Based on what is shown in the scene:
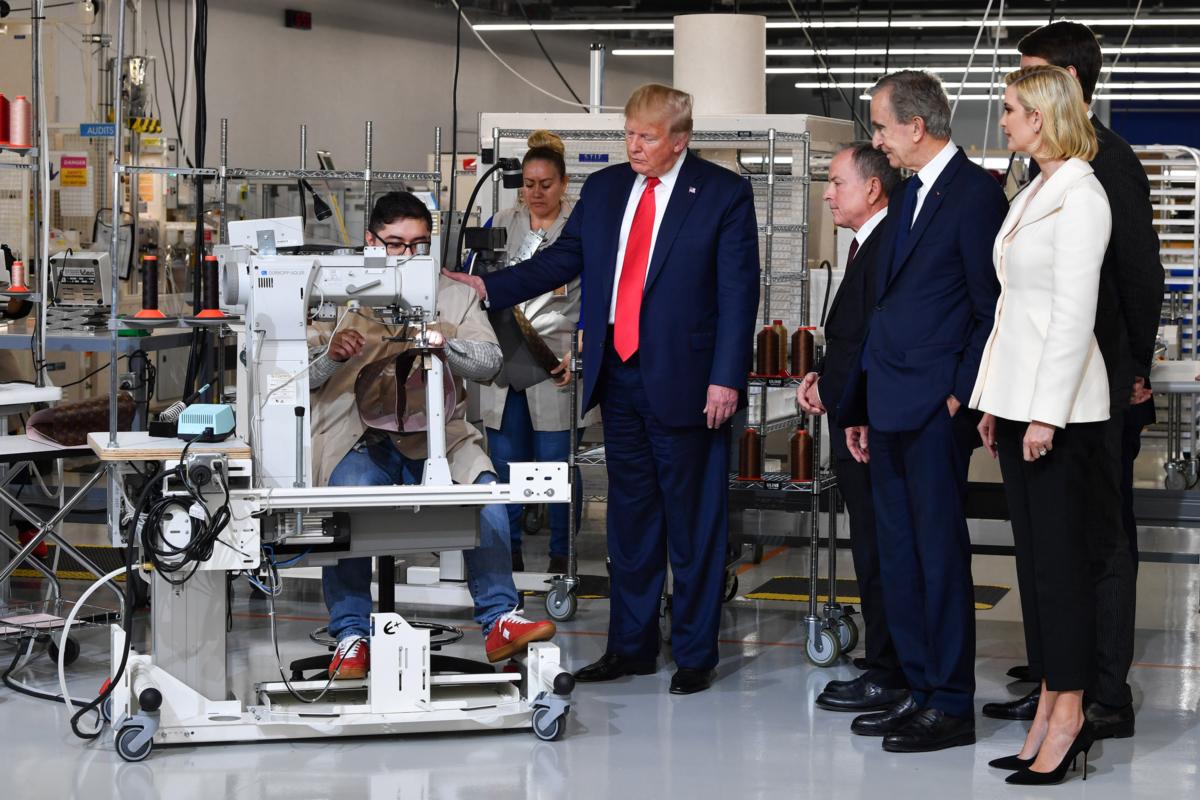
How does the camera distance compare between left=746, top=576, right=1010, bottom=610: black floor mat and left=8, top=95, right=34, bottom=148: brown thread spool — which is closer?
left=8, top=95, right=34, bottom=148: brown thread spool

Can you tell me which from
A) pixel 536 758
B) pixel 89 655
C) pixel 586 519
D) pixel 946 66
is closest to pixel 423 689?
pixel 536 758

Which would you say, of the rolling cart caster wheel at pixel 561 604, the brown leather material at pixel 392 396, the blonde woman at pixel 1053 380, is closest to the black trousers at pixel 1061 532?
the blonde woman at pixel 1053 380

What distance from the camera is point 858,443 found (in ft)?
11.9

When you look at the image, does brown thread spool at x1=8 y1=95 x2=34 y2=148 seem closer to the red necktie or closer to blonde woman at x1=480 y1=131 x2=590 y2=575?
blonde woman at x1=480 y1=131 x2=590 y2=575

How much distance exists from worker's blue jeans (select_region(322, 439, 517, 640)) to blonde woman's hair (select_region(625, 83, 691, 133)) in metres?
1.02

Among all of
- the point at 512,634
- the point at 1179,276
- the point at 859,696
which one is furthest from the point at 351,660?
the point at 1179,276

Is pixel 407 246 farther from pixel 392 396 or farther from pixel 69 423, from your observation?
pixel 69 423

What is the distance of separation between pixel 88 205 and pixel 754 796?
650 cm

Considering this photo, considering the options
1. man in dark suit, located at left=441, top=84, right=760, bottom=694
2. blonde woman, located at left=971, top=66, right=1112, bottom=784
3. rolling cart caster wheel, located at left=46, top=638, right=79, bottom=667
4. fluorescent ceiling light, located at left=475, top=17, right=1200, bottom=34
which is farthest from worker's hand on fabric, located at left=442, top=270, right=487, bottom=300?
fluorescent ceiling light, located at left=475, top=17, right=1200, bottom=34

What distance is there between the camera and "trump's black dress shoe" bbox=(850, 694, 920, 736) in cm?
350

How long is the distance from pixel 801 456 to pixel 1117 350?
136 centimetres

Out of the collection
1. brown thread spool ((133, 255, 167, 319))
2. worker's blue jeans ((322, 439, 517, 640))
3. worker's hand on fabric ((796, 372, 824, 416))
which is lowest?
worker's blue jeans ((322, 439, 517, 640))

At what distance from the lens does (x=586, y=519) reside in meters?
6.92

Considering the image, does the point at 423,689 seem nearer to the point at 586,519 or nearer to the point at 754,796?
the point at 754,796
